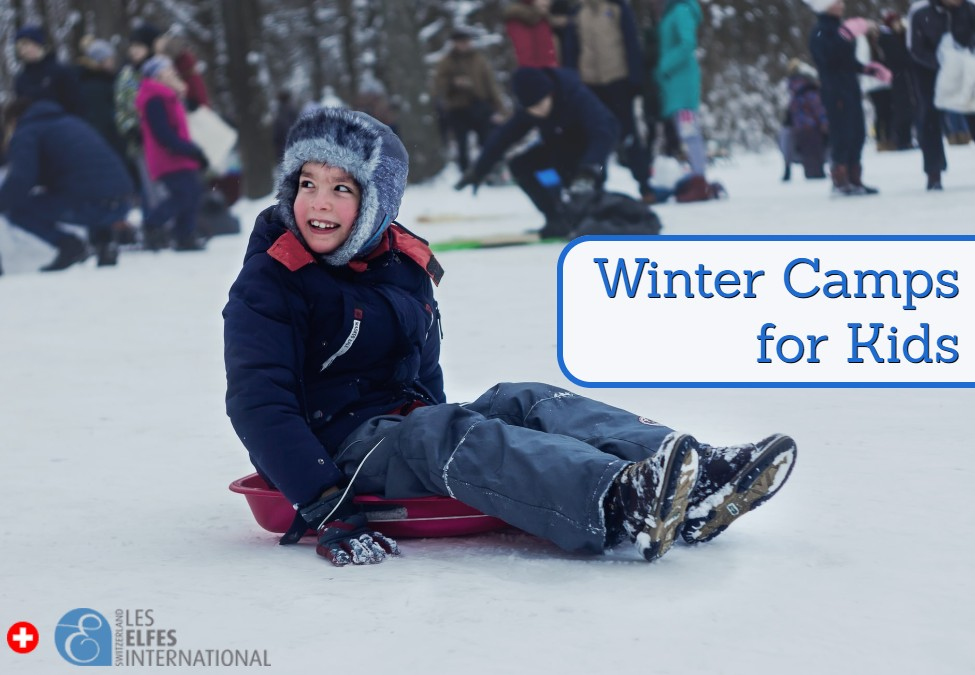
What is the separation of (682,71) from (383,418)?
8.72 metres

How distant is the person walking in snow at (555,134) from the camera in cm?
864

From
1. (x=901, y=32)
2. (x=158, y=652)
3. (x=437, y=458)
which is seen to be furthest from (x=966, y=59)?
(x=158, y=652)

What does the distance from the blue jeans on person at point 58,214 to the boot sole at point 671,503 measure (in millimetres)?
6968

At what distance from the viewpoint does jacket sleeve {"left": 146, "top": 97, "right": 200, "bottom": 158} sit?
9.51 m

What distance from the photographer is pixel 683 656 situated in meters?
2.07

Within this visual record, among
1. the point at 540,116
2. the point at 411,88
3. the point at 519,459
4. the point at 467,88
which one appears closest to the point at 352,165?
the point at 519,459

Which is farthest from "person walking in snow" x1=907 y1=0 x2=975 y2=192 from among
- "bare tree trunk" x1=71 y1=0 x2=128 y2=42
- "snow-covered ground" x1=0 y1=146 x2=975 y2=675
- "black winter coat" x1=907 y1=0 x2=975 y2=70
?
"bare tree trunk" x1=71 y1=0 x2=128 y2=42

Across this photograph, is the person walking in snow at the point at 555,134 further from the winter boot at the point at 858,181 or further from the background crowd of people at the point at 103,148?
the background crowd of people at the point at 103,148

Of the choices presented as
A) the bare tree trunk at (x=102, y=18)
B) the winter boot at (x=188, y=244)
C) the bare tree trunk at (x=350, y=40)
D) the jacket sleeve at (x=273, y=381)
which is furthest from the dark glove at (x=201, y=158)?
the bare tree trunk at (x=350, y=40)

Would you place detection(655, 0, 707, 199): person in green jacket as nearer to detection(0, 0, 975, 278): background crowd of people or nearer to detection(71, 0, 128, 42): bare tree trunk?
detection(0, 0, 975, 278): background crowd of people

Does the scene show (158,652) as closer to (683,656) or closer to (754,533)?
(683,656)

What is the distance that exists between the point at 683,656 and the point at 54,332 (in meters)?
4.84

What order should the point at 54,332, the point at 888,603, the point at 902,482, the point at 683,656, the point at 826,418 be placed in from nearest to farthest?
the point at 683,656 < the point at 888,603 < the point at 902,482 < the point at 826,418 < the point at 54,332

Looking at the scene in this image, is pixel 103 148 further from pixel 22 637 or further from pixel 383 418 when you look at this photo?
pixel 22 637
